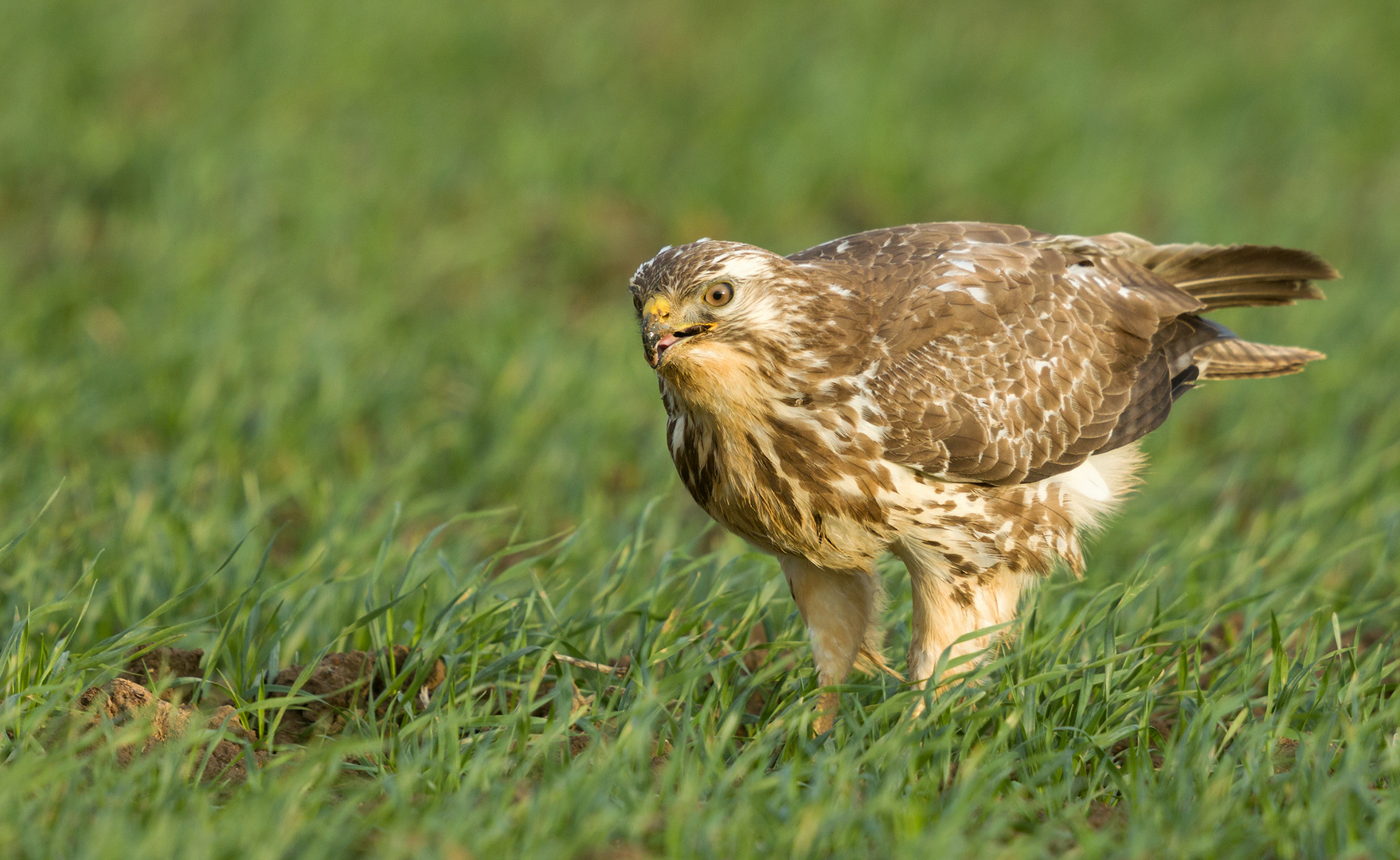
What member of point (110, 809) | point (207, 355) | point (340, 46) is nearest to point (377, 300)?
point (207, 355)

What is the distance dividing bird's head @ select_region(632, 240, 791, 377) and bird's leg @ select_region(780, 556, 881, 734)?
766 mm

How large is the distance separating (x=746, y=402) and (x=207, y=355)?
340 cm

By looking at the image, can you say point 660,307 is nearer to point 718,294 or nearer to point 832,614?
point 718,294

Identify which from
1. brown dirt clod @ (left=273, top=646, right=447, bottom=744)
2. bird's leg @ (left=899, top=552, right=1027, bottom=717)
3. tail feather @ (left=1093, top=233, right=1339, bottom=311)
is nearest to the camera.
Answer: brown dirt clod @ (left=273, top=646, right=447, bottom=744)

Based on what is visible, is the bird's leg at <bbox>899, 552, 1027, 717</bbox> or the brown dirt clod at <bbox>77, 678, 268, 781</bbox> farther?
the bird's leg at <bbox>899, 552, 1027, 717</bbox>

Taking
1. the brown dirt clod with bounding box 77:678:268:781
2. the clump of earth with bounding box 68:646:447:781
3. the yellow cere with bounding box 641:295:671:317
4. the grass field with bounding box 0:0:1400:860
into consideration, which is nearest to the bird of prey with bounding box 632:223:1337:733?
the yellow cere with bounding box 641:295:671:317

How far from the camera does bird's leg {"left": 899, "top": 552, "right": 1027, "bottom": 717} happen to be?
3.86 m

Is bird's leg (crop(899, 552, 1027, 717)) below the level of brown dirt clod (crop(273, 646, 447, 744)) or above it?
above

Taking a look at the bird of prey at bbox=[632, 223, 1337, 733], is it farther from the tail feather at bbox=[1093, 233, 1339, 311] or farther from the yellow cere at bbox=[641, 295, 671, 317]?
the tail feather at bbox=[1093, 233, 1339, 311]

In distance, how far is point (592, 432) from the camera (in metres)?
6.06

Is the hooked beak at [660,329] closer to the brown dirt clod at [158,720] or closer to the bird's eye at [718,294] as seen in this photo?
the bird's eye at [718,294]

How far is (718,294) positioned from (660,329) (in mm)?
184

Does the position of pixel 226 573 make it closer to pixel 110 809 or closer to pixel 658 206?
pixel 110 809

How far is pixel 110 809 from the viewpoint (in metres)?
2.88
